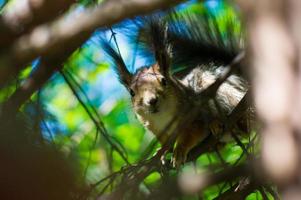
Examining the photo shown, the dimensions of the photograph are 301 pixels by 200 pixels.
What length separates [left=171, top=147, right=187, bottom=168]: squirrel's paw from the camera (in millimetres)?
3020

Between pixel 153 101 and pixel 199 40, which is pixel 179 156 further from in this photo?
pixel 199 40

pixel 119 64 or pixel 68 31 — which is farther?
pixel 119 64

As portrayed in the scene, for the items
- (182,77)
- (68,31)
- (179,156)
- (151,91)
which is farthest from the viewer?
(182,77)

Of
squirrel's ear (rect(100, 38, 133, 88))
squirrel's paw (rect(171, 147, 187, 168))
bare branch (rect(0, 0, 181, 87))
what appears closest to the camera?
bare branch (rect(0, 0, 181, 87))

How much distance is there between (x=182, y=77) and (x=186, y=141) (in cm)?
60

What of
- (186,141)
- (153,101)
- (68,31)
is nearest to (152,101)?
(153,101)

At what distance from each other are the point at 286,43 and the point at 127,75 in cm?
267

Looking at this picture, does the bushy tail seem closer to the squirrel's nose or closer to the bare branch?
the squirrel's nose

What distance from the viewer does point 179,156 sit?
3059mm

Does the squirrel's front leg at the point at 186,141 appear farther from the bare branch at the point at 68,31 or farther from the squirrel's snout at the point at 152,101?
the bare branch at the point at 68,31

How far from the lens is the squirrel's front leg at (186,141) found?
3053 mm

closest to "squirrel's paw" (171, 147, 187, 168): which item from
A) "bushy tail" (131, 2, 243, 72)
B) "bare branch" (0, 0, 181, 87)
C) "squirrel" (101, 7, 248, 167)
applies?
"squirrel" (101, 7, 248, 167)

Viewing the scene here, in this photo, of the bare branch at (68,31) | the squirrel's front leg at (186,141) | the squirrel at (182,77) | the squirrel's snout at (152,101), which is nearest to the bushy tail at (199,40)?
the squirrel at (182,77)

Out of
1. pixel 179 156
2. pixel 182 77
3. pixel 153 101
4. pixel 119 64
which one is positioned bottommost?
pixel 179 156
